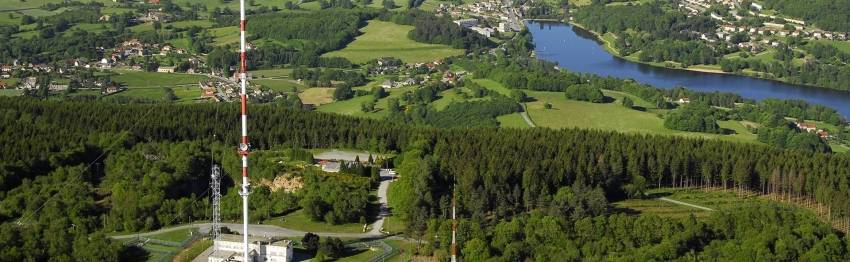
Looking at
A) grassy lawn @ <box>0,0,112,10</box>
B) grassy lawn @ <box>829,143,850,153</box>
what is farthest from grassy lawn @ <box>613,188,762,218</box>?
grassy lawn @ <box>0,0,112,10</box>

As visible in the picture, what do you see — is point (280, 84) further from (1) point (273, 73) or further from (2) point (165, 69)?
(2) point (165, 69)

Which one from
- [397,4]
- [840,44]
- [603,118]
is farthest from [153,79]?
[840,44]

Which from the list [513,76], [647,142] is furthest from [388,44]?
[647,142]

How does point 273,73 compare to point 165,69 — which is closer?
point 165,69

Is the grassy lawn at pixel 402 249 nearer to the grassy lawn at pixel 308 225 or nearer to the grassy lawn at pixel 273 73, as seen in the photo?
the grassy lawn at pixel 308 225

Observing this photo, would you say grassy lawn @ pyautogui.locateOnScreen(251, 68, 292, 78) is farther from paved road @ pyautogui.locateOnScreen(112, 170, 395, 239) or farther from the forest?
paved road @ pyautogui.locateOnScreen(112, 170, 395, 239)

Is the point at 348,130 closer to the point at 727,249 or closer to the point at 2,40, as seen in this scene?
the point at 727,249

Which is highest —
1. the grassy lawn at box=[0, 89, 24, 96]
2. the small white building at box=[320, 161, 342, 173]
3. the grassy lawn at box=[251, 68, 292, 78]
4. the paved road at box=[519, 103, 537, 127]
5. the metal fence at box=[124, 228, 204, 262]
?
the small white building at box=[320, 161, 342, 173]
